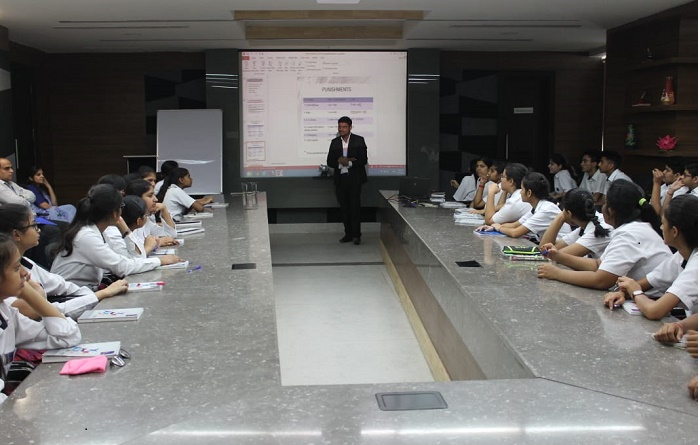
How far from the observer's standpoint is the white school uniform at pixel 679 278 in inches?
104

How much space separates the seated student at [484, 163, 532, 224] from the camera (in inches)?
205

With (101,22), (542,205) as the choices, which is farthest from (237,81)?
(542,205)

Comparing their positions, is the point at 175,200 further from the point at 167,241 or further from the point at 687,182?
the point at 687,182

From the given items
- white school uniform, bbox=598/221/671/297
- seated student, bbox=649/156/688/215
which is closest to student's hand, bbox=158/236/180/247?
white school uniform, bbox=598/221/671/297

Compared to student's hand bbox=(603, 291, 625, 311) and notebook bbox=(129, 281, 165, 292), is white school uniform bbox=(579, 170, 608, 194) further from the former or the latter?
notebook bbox=(129, 281, 165, 292)

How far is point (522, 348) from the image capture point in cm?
247

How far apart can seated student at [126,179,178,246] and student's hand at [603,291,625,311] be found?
8.84ft

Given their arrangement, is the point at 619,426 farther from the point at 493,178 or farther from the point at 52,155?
the point at 52,155

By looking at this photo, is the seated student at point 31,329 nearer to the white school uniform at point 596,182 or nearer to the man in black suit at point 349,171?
the white school uniform at point 596,182

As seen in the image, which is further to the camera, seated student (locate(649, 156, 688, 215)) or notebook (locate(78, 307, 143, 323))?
seated student (locate(649, 156, 688, 215))

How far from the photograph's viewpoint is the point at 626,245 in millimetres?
3180

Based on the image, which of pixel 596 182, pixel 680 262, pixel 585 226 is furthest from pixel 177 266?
pixel 596 182

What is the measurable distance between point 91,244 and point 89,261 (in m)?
0.10

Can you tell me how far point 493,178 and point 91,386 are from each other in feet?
16.7
